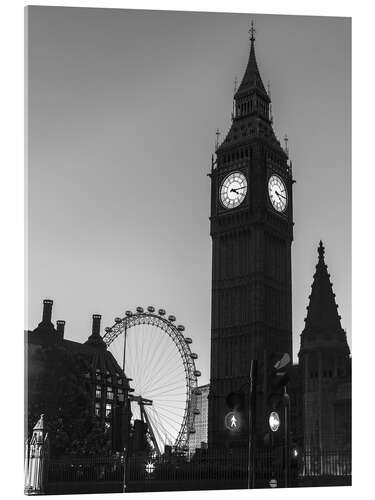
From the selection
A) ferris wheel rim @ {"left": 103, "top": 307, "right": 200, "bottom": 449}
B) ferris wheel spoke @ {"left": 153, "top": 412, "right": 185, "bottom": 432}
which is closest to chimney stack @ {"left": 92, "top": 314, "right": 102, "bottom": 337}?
ferris wheel rim @ {"left": 103, "top": 307, "right": 200, "bottom": 449}

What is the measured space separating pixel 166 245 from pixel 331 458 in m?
5.83

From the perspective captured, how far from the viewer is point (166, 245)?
18.8 meters

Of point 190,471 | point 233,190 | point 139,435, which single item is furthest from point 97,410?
point 190,471

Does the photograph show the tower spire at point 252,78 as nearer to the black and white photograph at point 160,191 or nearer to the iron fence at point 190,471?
the black and white photograph at point 160,191

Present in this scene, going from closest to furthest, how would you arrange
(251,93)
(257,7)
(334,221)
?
(257,7) < (334,221) < (251,93)

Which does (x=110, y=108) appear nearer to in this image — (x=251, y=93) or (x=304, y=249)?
(x=251, y=93)

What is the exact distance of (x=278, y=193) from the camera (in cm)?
2227

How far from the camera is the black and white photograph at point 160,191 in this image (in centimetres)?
1598

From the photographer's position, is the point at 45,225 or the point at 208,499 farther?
the point at 45,225

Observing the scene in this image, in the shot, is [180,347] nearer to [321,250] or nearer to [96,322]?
[96,322]

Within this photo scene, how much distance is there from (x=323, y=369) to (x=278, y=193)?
7685 mm

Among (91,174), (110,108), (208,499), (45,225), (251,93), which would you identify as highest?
(251,93)

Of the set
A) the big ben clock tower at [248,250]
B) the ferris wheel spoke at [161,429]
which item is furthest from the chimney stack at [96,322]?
the ferris wheel spoke at [161,429]
